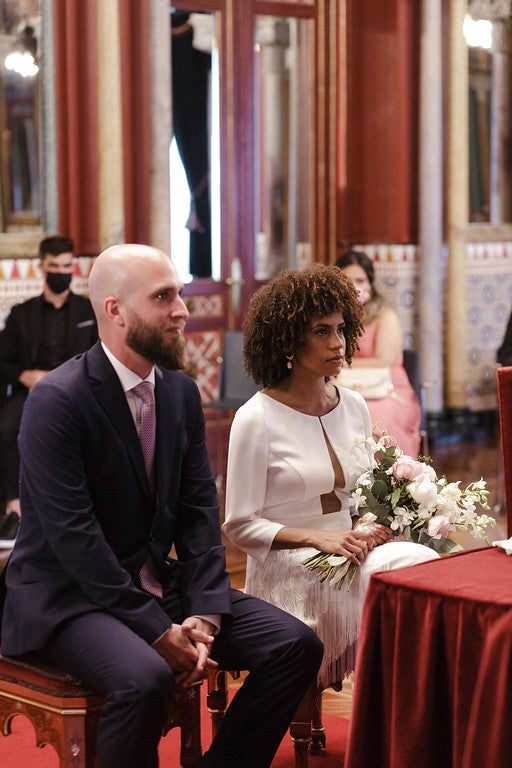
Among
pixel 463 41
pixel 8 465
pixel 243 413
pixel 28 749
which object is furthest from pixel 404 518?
pixel 463 41

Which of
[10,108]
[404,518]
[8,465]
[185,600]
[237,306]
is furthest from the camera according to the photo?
[237,306]

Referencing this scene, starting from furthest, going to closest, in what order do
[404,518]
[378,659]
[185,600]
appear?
[404,518] → [185,600] → [378,659]

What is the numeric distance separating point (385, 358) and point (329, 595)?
10.4ft

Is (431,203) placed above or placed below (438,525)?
above

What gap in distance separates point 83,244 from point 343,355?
13.0 feet

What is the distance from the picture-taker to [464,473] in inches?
292

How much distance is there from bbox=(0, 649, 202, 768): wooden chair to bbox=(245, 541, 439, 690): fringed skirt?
42 centimetres

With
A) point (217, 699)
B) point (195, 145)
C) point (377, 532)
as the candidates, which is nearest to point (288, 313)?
point (377, 532)

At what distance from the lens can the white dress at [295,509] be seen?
10.1 feet

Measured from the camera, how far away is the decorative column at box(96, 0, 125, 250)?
6988mm

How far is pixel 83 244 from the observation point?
7023 mm

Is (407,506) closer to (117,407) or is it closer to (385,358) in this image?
(117,407)

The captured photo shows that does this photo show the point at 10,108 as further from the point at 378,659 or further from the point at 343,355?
the point at 378,659

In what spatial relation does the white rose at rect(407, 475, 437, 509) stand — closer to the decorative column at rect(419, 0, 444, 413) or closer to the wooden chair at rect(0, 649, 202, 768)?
the wooden chair at rect(0, 649, 202, 768)
